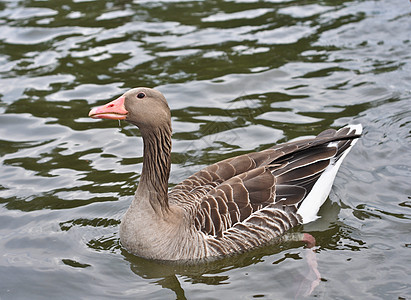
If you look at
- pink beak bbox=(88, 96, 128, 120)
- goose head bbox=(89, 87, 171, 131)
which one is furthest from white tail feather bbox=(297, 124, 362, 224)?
pink beak bbox=(88, 96, 128, 120)

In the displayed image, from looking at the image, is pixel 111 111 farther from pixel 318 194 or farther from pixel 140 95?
pixel 318 194

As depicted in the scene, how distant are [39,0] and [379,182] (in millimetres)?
11402

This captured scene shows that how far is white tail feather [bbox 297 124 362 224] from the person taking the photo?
832 centimetres

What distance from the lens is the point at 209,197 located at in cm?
774

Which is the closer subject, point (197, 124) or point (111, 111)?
point (111, 111)

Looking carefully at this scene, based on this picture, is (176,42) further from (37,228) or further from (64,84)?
(37,228)

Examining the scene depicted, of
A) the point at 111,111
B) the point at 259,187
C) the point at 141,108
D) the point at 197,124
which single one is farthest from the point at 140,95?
the point at 197,124

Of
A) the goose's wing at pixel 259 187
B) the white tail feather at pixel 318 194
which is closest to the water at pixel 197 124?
the white tail feather at pixel 318 194

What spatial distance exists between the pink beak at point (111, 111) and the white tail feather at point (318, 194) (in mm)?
2659

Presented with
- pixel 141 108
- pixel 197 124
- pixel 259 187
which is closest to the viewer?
pixel 141 108

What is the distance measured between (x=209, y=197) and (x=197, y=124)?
132 inches

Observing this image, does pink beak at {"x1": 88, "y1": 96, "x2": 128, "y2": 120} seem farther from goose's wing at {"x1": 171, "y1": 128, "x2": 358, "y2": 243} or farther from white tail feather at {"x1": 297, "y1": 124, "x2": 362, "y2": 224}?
white tail feather at {"x1": 297, "y1": 124, "x2": 362, "y2": 224}

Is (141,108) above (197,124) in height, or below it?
above

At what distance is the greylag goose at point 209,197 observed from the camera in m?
7.47
